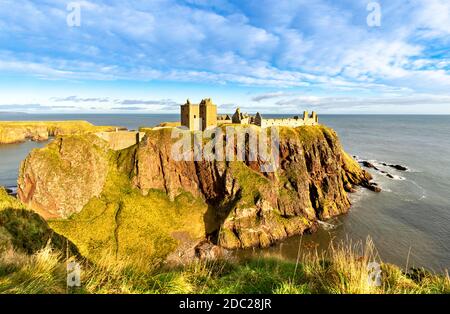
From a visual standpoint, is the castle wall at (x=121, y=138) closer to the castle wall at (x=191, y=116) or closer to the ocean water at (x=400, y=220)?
the castle wall at (x=191, y=116)

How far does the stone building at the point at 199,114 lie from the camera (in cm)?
6788

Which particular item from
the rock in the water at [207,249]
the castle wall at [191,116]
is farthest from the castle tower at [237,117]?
the rock in the water at [207,249]

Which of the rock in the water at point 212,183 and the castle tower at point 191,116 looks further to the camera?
the castle tower at point 191,116

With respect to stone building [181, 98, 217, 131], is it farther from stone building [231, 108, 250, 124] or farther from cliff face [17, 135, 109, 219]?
cliff face [17, 135, 109, 219]

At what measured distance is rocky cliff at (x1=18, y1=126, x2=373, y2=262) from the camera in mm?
46531

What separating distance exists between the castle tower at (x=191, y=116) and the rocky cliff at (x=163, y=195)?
784 cm

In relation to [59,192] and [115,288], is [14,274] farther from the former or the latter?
[59,192]

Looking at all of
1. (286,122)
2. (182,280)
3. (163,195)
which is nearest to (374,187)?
(286,122)

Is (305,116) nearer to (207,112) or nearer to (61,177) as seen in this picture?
(207,112)

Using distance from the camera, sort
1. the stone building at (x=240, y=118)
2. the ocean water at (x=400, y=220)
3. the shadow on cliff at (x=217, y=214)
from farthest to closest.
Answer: the stone building at (x=240, y=118), the shadow on cliff at (x=217, y=214), the ocean water at (x=400, y=220)

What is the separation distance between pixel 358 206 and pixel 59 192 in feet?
228

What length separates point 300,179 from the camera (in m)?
63.6

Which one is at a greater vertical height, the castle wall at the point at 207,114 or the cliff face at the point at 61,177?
the castle wall at the point at 207,114

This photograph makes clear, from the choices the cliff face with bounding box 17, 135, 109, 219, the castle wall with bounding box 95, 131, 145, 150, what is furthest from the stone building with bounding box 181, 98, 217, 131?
the cliff face with bounding box 17, 135, 109, 219
